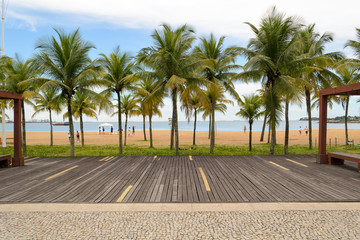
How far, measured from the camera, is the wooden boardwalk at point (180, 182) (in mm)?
6059

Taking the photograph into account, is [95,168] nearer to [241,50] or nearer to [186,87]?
[186,87]

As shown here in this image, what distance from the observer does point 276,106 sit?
13.3 m

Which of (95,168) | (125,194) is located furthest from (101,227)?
(95,168)

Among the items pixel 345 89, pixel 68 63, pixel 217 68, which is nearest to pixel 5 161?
pixel 68 63

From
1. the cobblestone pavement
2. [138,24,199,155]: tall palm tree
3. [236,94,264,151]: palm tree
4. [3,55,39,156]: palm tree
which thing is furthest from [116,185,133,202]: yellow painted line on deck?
[236,94,264,151]: palm tree

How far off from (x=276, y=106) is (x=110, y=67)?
10.4 metres

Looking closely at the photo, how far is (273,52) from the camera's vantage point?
13.2 meters

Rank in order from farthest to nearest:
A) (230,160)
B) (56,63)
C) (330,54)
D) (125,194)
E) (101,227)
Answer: (330,54) < (56,63) < (230,160) < (125,194) < (101,227)

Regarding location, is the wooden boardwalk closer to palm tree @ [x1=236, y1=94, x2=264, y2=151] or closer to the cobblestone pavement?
the cobblestone pavement

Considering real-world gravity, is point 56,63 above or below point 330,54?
below

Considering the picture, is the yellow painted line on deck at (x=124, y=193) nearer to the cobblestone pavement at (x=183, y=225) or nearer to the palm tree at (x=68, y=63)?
the cobblestone pavement at (x=183, y=225)

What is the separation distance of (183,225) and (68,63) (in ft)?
38.6

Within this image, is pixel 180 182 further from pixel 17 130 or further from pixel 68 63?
pixel 68 63

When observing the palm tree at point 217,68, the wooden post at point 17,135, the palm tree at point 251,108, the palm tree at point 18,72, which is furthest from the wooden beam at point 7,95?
the palm tree at point 251,108
